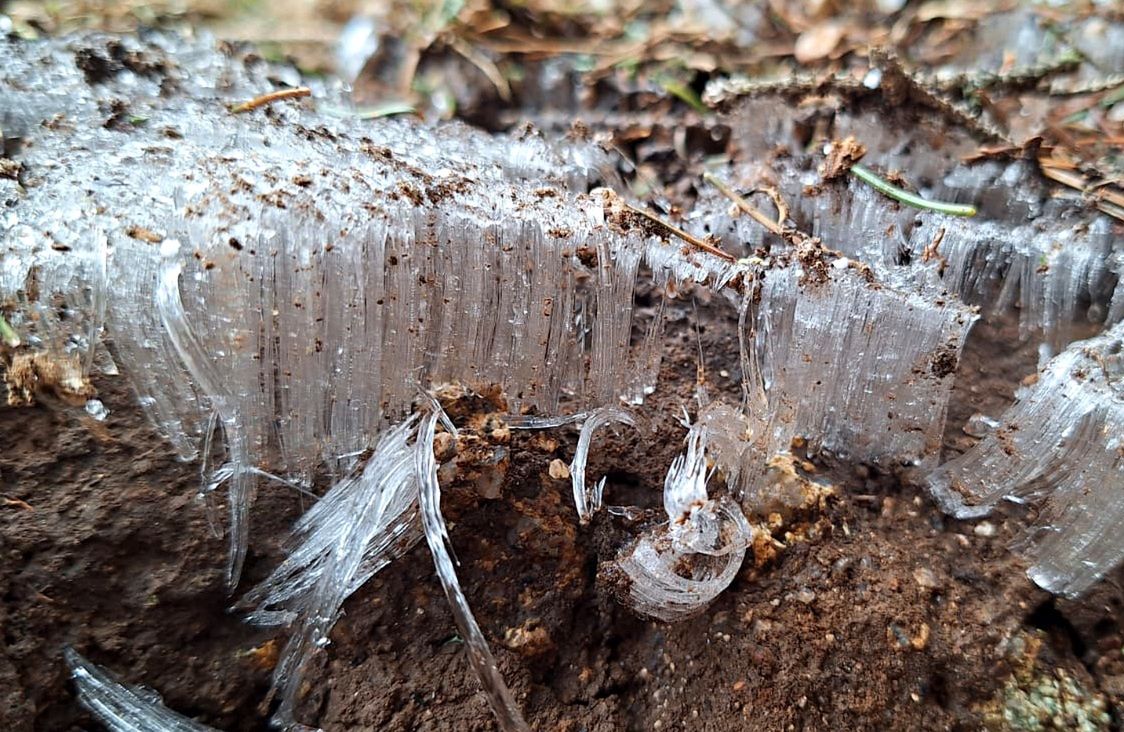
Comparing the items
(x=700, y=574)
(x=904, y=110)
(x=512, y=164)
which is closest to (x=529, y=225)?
(x=512, y=164)

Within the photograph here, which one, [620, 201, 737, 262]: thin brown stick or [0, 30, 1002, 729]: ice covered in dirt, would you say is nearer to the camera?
[0, 30, 1002, 729]: ice covered in dirt

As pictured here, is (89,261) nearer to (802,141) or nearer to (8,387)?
(8,387)

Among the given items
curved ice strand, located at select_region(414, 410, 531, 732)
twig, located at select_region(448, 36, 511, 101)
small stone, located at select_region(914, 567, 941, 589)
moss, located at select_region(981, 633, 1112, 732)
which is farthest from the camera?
twig, located at select_region(448, 36, 511, 101)

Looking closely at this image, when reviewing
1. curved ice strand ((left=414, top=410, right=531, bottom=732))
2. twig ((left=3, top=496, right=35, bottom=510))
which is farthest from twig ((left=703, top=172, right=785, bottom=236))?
twig ((left=3, top=496, right=35, bottom=510))

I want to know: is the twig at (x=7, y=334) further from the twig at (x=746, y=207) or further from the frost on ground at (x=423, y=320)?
the twig at (x=746, y=207)

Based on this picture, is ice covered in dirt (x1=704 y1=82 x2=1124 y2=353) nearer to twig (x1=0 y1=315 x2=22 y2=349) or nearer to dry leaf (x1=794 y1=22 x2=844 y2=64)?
dry leaf (x1=794 y1=22 x2=844 y2=64)
